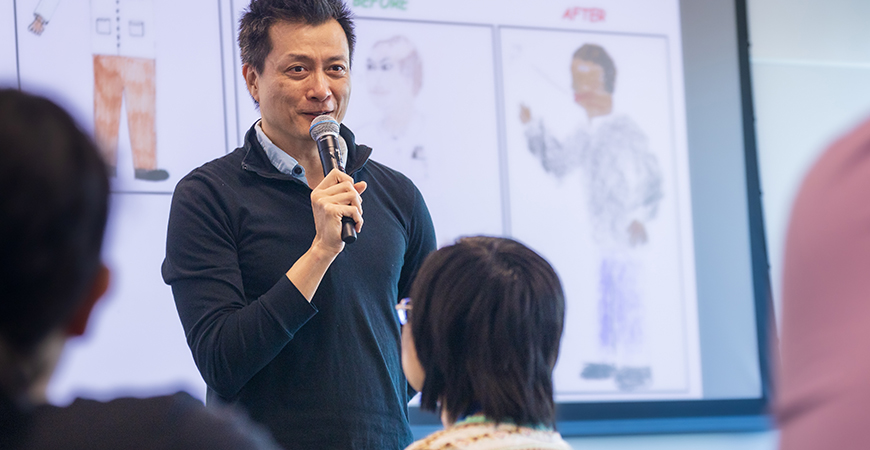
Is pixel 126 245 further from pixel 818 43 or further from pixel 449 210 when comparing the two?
pixel 818 43

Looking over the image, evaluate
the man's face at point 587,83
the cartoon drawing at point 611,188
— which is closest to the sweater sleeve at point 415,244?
the cartoon drawing at point 611,188

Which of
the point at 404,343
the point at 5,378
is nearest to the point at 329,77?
the point at 404,343

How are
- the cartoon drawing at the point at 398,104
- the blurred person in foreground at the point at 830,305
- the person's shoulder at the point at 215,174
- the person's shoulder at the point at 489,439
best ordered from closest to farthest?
the blurred person in foreground at the point at 830,305 → the person's shoulder at the point at 489,439 → the person's shoulder at the point at 215,174 → the cartoon drawing at the point at 398,104

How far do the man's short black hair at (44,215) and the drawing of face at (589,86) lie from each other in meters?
2.58

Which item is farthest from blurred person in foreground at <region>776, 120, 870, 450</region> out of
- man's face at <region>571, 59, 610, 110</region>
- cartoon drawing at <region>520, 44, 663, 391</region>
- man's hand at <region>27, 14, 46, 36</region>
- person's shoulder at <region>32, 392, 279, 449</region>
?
man's face at <region>571, 59, 610, 110</region>

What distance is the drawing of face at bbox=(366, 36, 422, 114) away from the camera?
272cm

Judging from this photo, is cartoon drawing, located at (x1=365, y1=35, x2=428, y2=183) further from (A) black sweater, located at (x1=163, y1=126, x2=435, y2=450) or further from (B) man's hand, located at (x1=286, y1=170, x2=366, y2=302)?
(B) man's hand, located at (x1=286, y1=170, x2=366, y2=302)

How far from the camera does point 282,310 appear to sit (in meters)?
1.35

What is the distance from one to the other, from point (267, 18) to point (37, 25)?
1035mm

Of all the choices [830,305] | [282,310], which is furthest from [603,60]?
[830,305]

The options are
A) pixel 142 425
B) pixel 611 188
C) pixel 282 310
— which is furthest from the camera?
pixel 611 188

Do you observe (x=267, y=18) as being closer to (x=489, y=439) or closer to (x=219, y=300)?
(x=219, y=300)

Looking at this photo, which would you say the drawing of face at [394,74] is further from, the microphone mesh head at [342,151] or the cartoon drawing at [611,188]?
the microphone mesh head at [342,151]

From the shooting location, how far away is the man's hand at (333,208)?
4.59 feet
